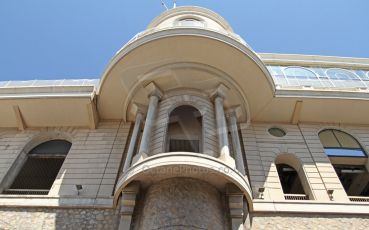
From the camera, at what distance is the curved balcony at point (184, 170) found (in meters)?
8.88

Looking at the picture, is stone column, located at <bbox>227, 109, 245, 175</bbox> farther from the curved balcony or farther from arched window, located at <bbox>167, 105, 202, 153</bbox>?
the curved balcony

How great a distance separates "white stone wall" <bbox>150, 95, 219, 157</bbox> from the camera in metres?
10.7

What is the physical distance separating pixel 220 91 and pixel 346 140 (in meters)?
6.76

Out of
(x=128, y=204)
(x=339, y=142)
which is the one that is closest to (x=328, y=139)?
(x=339, y=142)

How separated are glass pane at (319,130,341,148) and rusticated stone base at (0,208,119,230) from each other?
997 cm

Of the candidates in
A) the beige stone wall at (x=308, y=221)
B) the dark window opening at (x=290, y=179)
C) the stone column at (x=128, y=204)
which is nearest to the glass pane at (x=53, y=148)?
the stone column at (x=128, y=204)

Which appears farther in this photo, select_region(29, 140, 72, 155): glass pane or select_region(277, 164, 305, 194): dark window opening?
select_region(277, 164, 305, 194): dark window opening

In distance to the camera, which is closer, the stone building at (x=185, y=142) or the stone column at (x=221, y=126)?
the stone building at (x=185, y=142)

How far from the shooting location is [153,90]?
12.8 m

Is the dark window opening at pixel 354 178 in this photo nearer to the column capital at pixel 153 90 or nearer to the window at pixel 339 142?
the window at pixel 339 142

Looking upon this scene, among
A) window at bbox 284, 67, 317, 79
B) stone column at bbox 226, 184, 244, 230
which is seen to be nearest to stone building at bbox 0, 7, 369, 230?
stone column at bbox 226, 184, 244, 230

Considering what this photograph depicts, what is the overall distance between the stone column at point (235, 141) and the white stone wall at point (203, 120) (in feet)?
2.82

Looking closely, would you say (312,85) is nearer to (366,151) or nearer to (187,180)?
(366,151)

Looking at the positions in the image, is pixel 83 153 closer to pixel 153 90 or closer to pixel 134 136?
pixel 134 136
